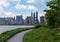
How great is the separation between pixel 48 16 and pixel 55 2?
21.1 ft

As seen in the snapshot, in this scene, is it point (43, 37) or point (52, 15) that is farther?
point (52, 15)

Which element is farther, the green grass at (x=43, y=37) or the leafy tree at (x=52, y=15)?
the leafy tree at (x=52, y=15)

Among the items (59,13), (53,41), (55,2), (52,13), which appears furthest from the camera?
(52,13)

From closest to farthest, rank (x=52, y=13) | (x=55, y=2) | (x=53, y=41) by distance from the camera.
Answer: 1. (x=53, y=41)
2. (x=55, y=2)
3. (x=52, y=13)

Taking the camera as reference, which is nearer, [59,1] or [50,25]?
[59,1]

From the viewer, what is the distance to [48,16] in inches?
1748

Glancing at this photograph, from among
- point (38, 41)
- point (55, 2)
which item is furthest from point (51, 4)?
point (38, 41)

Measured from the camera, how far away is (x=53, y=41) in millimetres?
18797

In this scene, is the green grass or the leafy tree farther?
the leafy tree

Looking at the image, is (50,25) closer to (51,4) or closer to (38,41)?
(51,4)

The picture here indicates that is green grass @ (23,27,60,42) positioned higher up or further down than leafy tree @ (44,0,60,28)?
further down

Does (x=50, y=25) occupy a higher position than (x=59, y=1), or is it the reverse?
Result: (x=59, y=1)

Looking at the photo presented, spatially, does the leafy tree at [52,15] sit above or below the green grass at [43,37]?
above

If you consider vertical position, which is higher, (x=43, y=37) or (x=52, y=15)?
(x=52, y=15)
